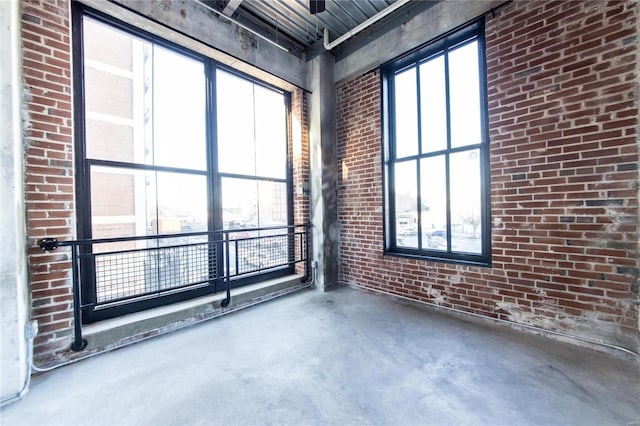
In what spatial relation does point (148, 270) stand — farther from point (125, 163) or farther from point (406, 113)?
point (406, 113)

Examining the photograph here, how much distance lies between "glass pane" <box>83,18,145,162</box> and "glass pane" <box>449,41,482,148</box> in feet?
11.4

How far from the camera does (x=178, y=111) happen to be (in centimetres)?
294

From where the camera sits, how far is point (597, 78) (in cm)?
209

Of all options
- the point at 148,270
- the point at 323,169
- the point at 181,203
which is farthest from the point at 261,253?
the point at 323,169

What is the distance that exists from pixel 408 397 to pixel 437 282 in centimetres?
171

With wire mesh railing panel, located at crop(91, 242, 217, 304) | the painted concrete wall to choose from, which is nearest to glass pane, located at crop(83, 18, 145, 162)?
wire mesh railing panel, located at crop(91, 242, 217, 304)

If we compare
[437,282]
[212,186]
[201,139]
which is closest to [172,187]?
[212,186]

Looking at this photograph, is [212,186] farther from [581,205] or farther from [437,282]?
[581,205]

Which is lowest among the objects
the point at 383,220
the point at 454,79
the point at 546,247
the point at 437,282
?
the point at 437,282

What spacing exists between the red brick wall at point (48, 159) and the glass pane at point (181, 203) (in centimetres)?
75

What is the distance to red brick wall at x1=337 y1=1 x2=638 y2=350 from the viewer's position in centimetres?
201

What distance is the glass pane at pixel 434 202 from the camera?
10.2 ft

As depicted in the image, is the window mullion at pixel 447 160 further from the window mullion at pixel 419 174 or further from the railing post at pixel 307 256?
the railing post at pixel 307 256

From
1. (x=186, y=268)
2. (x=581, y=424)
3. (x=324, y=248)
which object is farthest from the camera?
(x=324, y=248)
